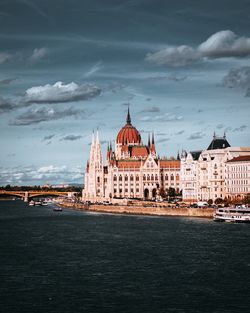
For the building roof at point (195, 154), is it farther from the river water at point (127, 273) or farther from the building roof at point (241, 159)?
the river water at point (127, 273)

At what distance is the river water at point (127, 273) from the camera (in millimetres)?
41938

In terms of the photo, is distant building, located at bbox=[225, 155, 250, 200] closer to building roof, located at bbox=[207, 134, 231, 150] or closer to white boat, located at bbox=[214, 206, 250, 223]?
building roof, located at bbox=[207, 134, 231, 150]

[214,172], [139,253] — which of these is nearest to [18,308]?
[139,253]

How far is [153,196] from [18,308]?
15793 centimetres

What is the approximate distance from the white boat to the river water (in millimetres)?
19466

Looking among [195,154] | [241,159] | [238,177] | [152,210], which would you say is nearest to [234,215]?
[238,177]

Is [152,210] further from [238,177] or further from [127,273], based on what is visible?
[127,273]

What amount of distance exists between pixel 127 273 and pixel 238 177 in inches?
3469

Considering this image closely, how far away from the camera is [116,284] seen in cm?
4772

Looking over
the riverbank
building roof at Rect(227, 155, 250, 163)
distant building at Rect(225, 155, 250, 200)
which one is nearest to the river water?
the riverbank

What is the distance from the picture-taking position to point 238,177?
451ft

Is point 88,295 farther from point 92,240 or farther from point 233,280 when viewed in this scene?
point 92,240

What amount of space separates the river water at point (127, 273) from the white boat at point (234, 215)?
63.9 ft

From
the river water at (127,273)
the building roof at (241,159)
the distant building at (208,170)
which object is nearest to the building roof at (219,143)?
the distant building at (208,170)
